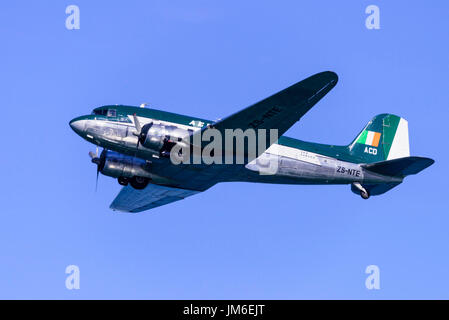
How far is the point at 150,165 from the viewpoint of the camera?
89.6 ft

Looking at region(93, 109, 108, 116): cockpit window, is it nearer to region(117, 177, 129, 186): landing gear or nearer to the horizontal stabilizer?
region(117, 177, 129, 186): landing gear

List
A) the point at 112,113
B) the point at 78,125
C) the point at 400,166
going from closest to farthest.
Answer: the point at 78,125 → the point at 112,113 → the point at 400,166

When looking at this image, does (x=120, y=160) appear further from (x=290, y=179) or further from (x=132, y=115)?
(x=290, y=179)

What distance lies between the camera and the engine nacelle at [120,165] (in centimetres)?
2714

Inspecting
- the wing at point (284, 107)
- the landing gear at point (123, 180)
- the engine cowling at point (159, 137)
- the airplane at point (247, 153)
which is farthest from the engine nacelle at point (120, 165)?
the wing at point (284, 107)

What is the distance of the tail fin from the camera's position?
99.9ft

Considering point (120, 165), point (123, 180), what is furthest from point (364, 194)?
point (120, 165)

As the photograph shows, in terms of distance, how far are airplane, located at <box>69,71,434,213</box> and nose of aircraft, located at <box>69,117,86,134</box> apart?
37mm

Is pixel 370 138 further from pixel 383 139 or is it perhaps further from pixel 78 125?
pixel 78 125

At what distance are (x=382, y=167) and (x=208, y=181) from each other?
289 inches

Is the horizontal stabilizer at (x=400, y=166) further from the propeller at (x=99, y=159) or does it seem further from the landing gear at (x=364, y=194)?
the propeller at (x=99, y=159)

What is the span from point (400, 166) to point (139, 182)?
10.7 m

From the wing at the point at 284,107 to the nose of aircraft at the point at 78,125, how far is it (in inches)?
196

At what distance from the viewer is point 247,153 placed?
25984mm
